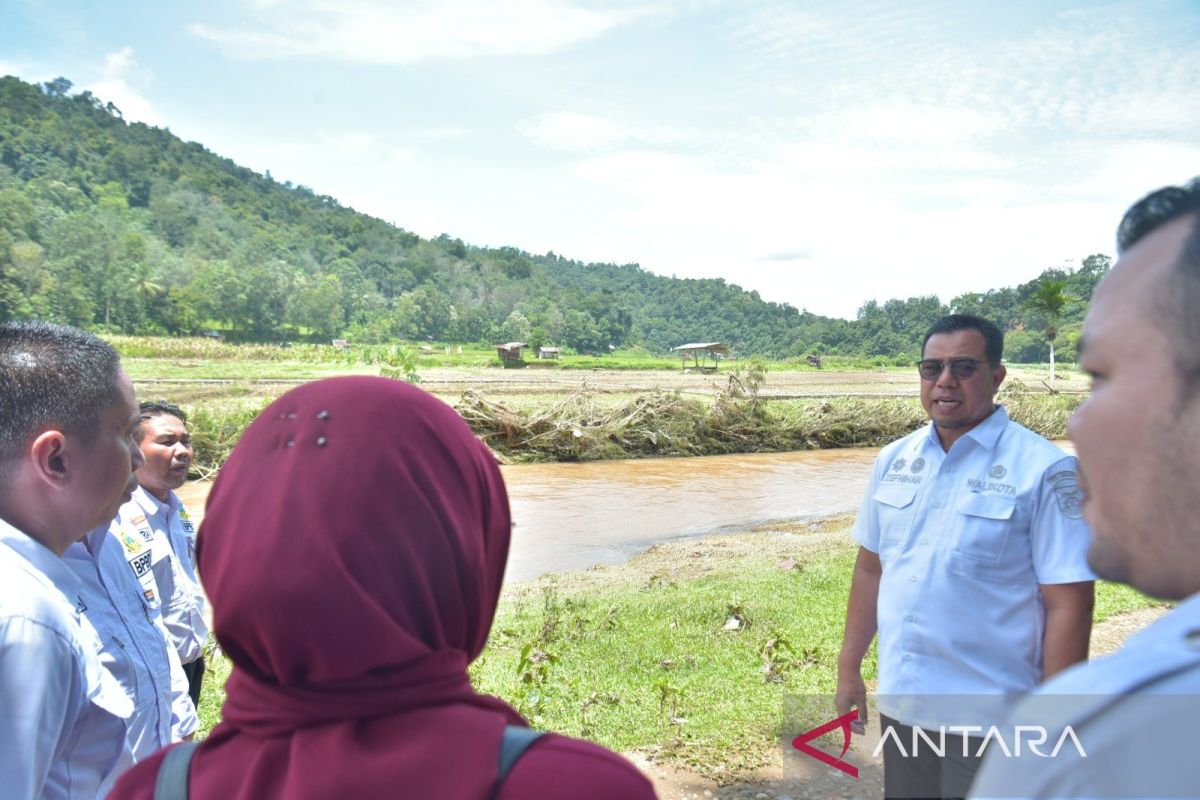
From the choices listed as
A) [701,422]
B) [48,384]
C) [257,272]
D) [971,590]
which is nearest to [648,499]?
[701,422]

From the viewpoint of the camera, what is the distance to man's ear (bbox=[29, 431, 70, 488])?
1.92m

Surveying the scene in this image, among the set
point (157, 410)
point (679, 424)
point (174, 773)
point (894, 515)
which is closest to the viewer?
point (174, 773)

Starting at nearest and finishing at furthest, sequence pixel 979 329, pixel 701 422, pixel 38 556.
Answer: pixel 38 556 < pixel 979 329 < pixel 701 422

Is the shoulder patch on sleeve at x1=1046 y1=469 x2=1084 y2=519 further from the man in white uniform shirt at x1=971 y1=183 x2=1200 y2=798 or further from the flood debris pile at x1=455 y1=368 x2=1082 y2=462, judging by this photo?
the flood debris pile at x1=455 y1=368 x2=1082 y2=462

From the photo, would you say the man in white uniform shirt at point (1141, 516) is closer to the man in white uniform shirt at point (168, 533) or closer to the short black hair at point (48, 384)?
the short black hair at point (48, 384)

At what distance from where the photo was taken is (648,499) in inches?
637

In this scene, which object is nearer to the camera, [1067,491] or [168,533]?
[1067,491]

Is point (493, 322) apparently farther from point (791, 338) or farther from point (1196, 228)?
point (1196, 228)

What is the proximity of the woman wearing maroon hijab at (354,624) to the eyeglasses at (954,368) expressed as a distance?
2.52 metres

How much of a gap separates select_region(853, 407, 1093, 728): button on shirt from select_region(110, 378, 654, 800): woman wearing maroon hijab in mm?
2022

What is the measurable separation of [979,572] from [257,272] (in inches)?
2978

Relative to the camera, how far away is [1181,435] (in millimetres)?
856

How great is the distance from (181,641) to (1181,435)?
4105 millimetres

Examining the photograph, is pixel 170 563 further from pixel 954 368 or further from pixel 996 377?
pixel 996 377
